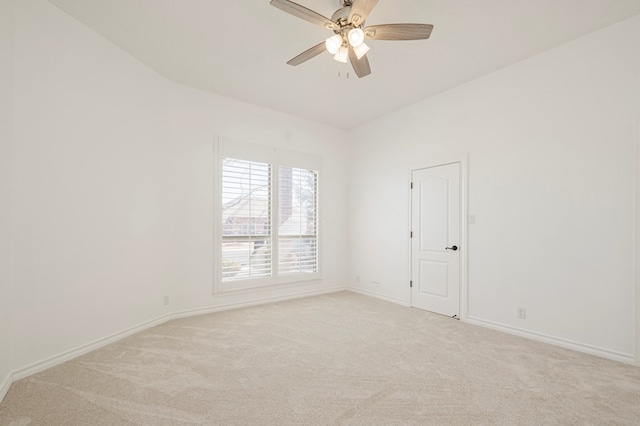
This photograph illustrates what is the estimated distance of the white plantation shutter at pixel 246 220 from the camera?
14.2 feet

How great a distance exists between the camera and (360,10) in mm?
2111

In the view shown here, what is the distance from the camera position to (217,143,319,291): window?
4344mm

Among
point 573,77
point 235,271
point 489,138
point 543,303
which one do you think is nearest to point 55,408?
point 235,271

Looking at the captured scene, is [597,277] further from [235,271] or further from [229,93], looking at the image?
[229,93]

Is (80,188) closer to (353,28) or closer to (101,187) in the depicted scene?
(101,187)

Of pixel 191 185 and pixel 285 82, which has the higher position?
pixel 285 82

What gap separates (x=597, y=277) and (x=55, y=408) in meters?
4.57

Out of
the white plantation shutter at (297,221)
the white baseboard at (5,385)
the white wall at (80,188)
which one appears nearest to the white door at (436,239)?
the white plantation shutter at (297,221)

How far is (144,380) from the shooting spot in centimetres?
233

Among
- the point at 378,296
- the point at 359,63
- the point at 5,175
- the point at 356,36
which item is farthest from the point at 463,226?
the point at 5,175

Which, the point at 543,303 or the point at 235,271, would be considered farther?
the point at 235,271

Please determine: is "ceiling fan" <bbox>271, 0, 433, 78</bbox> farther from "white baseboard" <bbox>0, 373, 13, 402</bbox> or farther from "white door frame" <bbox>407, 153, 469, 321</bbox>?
"white baseboard" <bbox>0, 373, 13, 402</bbox>

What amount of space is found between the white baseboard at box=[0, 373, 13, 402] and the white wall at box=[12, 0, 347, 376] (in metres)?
0.09

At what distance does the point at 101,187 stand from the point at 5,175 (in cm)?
81
